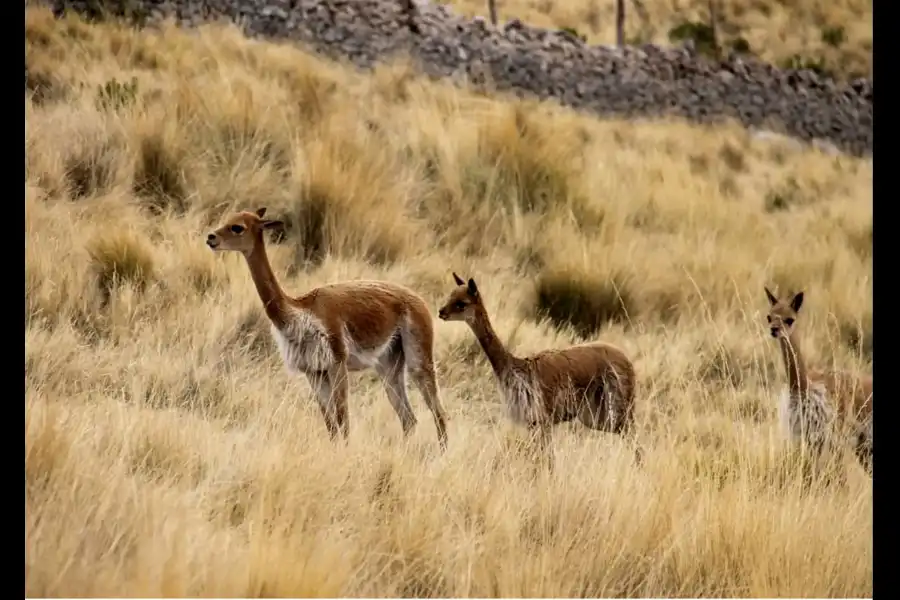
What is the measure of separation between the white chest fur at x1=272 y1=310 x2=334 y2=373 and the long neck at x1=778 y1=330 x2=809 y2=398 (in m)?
1.52

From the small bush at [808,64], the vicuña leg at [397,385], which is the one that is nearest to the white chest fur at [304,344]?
the vicuña leg at [397,385]

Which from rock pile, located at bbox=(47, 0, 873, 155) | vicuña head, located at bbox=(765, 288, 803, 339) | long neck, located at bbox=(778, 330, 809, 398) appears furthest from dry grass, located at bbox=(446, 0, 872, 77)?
long neck, located at bbox=(778, 330, 809, 398)

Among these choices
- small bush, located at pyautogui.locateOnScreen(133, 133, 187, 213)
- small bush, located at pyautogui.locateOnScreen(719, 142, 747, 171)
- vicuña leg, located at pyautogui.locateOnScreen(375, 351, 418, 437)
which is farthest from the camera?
small bush, located at pyautogui.locateOnScreen(719, 142, 747, 171)

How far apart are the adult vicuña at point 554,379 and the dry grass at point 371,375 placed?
8 centimetres

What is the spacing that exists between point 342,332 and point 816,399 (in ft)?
5.15

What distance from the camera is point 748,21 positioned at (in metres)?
4.07

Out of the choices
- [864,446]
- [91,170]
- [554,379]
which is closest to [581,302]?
[554,379]

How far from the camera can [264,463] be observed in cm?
224

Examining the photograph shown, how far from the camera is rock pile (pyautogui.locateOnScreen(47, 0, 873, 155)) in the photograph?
14.0 feet

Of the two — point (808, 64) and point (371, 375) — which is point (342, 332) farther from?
point (808, 64)

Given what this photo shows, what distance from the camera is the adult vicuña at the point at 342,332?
2473mm

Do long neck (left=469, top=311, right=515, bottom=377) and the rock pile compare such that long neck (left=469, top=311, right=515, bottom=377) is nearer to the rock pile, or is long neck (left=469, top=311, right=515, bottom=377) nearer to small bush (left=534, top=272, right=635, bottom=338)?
small bush (left=534, top=272, right=635, bottom=338)
